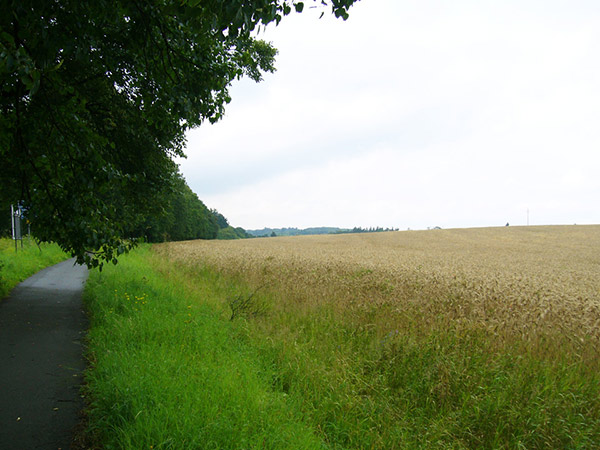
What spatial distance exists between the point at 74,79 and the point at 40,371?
547cm

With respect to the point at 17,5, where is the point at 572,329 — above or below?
below

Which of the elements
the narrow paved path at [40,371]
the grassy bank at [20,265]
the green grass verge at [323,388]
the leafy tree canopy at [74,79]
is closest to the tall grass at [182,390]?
the green grass verge at [323,388]

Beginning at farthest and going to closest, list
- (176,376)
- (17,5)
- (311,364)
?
1. (311,364)
2. (176,376)
3. (17,5)

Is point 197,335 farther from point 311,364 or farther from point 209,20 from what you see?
point 209,20

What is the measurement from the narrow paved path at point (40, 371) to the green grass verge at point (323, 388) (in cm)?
26

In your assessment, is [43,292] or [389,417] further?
[43,292]

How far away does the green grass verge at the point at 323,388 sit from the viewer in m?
3.13

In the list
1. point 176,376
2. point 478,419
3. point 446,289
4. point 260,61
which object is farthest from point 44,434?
point 260,61

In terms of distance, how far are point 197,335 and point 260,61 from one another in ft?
36.8

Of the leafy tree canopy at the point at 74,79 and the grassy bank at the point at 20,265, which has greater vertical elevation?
the leafy tree canopy at the point at 74,79

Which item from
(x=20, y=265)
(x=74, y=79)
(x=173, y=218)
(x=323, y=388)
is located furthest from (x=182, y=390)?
(x=173, y=218)

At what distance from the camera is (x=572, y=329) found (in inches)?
232

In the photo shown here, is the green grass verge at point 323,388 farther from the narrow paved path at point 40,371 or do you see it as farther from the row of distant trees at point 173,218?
the row of distant trees at point 173,218

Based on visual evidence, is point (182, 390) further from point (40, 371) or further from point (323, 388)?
point (40, 371)
